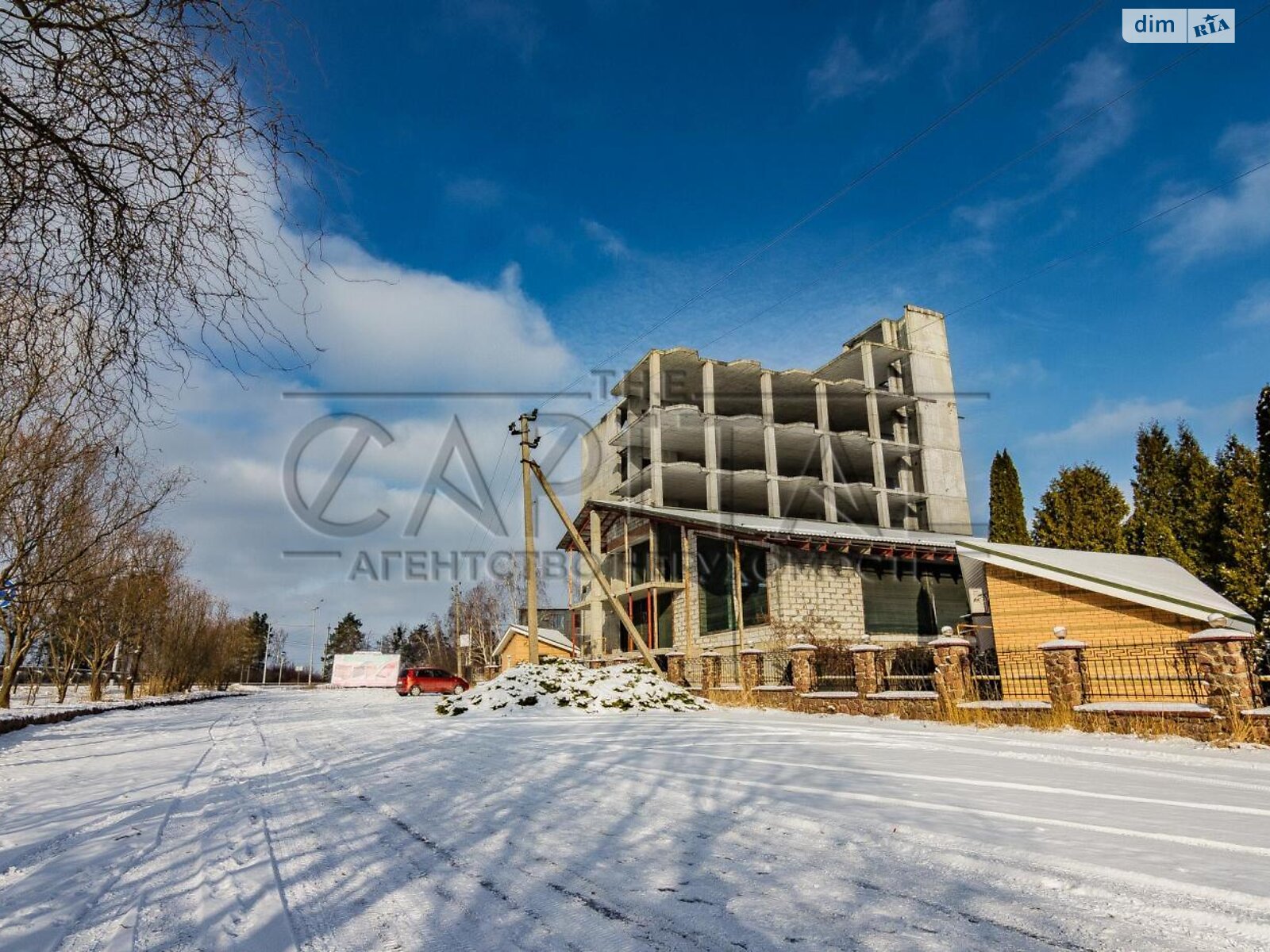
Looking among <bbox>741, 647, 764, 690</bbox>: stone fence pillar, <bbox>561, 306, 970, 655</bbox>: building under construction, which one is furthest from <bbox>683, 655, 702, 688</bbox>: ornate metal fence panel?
<bbox>561, 306, 970, 655</bbox>: building under construction

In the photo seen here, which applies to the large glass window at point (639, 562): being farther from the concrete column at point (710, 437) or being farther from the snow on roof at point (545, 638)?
the snow on roof at point (545, 638)

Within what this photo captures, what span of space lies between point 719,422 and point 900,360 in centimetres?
1646

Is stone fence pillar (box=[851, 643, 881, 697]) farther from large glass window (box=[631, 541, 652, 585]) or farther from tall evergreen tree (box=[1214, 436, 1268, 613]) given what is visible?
large glass window (box=[631, 541, 652, 585])

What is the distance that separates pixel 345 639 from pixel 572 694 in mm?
115933

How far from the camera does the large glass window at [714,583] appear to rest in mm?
27312

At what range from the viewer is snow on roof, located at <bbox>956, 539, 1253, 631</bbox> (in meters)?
14.4

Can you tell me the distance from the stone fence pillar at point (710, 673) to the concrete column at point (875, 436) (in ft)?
76.1

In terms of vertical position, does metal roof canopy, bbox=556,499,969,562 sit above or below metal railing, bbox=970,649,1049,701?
above

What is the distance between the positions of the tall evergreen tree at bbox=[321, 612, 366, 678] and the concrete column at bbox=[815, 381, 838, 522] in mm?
100944

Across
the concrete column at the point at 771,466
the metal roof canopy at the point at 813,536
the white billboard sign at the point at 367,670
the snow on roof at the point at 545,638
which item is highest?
the concrete column at the point at 771,466

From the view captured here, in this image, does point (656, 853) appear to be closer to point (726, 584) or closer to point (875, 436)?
point (726, 584)

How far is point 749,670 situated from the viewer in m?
19.4

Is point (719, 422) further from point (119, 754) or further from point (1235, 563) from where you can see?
point (119, 754)

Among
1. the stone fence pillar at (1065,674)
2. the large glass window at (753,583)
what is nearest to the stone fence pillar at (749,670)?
the large glass window at (753,583)
